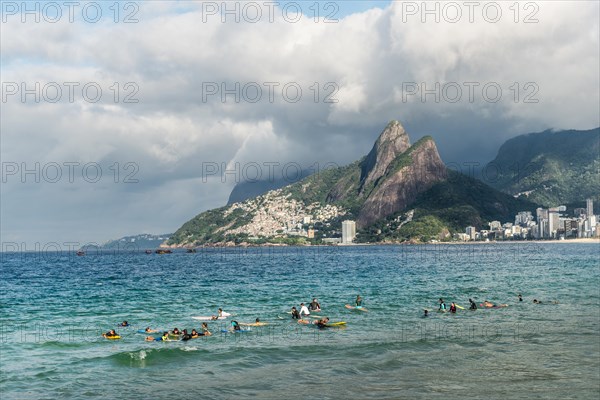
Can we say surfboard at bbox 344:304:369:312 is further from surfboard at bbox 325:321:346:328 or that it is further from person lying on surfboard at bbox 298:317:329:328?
surfboard at bbox 325:321:346:328

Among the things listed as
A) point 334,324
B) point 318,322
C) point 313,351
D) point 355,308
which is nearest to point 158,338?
point 313,351

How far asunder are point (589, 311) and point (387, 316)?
18.0 meters

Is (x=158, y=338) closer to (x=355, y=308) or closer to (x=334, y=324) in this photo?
(x=334, y=324)

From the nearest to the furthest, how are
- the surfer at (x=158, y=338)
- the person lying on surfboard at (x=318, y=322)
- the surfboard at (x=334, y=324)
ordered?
the surfer at (x=158, y=338), the person lying on surfboard at (x=318, y=322), the surfboard at (x=334, y=324)

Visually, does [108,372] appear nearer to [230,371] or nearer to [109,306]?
[230,371]

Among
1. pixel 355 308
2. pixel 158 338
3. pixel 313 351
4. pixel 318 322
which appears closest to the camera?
pixel 313 351

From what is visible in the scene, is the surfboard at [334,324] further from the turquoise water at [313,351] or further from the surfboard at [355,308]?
the surfboard at [355,308]

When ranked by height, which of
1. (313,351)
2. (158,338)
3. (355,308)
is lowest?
(355,308)

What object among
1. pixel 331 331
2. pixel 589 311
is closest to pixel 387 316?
pixel 331 331

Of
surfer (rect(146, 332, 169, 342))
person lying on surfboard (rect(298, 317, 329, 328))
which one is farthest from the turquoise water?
person lying on surfboard (rect(298, 317, 329, 328))

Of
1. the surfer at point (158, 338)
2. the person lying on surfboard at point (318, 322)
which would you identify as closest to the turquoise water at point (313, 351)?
the surfer at point (158, 338)

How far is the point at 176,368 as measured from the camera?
110ft

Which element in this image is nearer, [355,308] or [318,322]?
[318,322]

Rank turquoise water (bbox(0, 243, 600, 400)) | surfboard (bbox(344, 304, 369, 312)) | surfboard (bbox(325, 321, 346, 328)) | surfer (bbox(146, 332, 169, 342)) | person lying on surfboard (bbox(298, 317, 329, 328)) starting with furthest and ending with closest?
1. surfboard (bbox(344, 304, 369, 312))
2. surfboard (bbox(325, 321, 346, 328))
3. person lying on surfboard (bbox(298, 317, 329, 328))
4. surfer (bbox(146, 332, 169, 342))
5. turquoise water (bbox(0, 243, 600, 400))
